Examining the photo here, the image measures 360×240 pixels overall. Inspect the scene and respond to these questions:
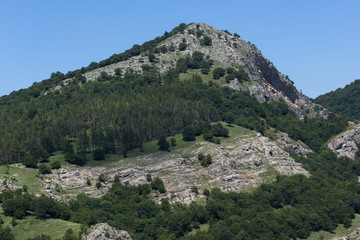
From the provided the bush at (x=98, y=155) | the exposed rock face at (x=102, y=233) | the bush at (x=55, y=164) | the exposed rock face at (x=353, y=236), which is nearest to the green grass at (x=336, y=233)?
the exposed rock face at (x=353, y=236)

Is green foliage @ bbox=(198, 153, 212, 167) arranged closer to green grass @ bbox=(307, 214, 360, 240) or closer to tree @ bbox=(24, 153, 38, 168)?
green grass @ bbox=(307, 214, 360, 240)

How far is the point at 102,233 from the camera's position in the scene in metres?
126

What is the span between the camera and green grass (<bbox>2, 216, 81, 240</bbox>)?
12462 centimetres

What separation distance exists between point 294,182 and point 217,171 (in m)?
29.9

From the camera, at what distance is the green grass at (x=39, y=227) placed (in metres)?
125

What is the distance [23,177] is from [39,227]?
38.6 m

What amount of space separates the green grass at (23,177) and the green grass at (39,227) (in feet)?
76.9

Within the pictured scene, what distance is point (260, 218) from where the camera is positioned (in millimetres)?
162000

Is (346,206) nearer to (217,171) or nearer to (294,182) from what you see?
(294,182)

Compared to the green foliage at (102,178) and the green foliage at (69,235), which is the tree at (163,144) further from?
the green foliage at (69,235)

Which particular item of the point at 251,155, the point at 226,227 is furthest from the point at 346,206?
the point at 226,227

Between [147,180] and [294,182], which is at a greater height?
[147,180]

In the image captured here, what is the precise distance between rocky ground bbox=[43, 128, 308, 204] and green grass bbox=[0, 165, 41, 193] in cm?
366

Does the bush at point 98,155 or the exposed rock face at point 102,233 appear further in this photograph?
the bush at point 98,155
